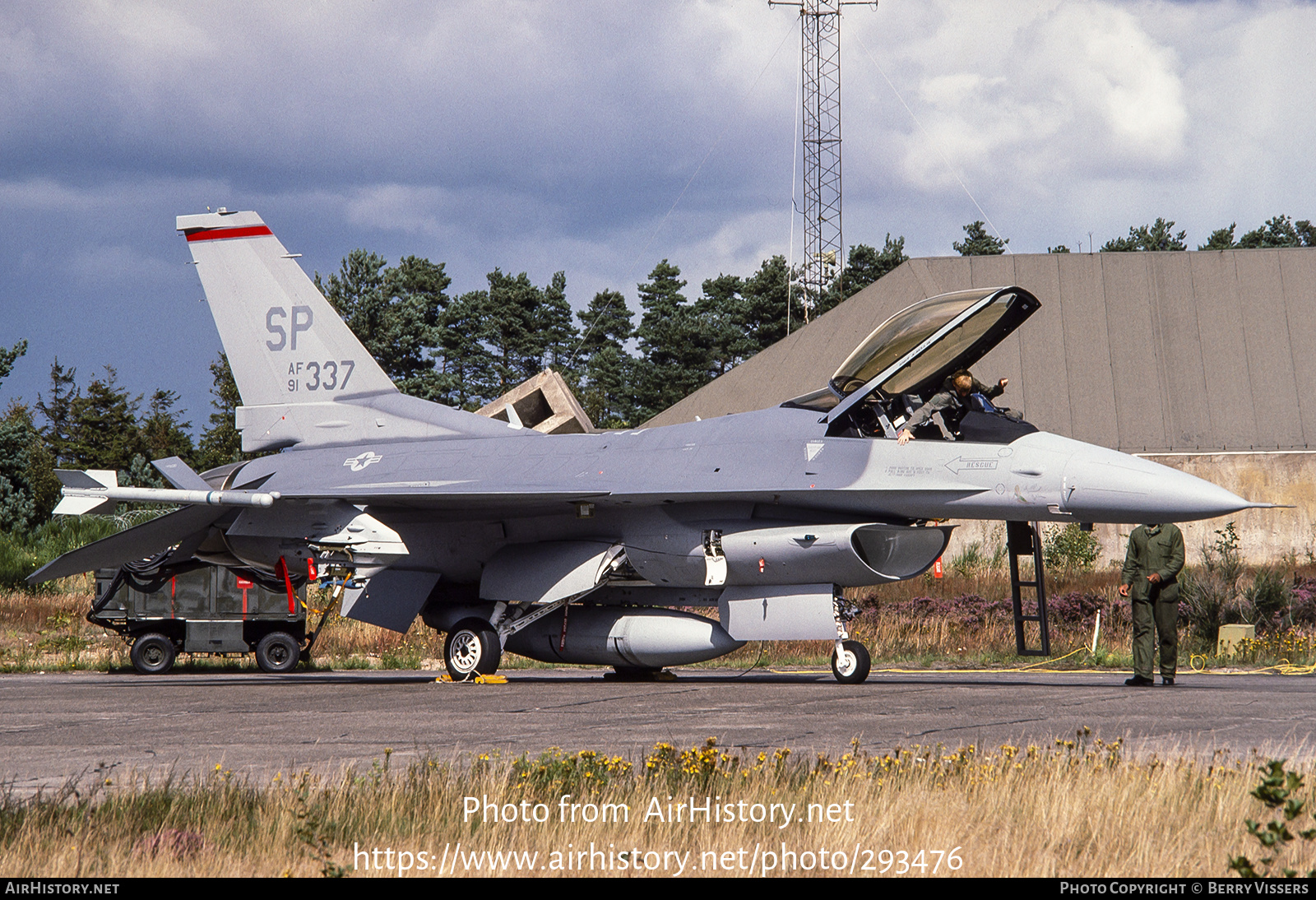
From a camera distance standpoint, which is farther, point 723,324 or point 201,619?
point 723,324

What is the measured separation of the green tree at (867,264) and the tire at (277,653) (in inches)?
1905

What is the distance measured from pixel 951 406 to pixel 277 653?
11174mm

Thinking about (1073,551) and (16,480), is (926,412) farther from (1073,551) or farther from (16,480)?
(16,480)

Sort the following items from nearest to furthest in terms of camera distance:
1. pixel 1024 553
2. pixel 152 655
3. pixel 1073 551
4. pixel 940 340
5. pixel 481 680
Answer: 1. pixel 940 340
2. pixel 1024 553
3. pixel 481 680
4. pixel 152 655
5. pixel 1073 551

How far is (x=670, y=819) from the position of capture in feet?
14.6

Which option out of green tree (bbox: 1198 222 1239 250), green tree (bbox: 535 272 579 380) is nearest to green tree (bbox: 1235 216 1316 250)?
green tree (bbox: 1198 222 1239 250)

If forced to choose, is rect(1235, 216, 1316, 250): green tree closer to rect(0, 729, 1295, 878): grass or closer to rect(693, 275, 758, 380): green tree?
rect(693, 275, 758, 380): green tree

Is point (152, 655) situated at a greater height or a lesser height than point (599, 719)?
greater

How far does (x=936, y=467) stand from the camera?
10695mm

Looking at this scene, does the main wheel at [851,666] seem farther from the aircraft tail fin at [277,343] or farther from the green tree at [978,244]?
the green tree at [978,244]

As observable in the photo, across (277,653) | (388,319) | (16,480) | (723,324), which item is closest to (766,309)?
(723,324)

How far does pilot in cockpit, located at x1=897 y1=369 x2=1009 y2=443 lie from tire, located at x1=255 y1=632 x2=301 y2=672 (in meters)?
10.5

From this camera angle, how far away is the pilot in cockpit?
35.6ft

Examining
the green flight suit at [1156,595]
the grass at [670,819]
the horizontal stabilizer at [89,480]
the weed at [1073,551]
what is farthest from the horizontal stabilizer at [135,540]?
the weed at [1073,551]
